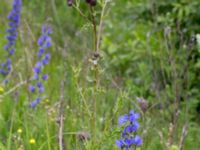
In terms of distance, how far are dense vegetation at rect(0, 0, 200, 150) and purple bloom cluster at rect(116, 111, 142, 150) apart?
0.04 m

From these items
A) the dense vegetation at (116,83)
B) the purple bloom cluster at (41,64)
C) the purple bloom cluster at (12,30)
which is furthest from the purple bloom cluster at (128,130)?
the purple bloom cluster at (12,30)

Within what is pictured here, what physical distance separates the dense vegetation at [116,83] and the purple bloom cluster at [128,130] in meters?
0.04

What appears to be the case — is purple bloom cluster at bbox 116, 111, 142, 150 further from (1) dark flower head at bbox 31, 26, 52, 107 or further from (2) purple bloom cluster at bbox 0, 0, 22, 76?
(2) purple bloom cluster at bbox 0, 0, 22, 76

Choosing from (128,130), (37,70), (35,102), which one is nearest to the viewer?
(128,130)

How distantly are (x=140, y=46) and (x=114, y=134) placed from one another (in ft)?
8.33

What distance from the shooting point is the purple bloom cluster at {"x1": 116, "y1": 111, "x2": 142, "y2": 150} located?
2.28 meters

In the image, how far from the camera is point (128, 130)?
231 centimetres

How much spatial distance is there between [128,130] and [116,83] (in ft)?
5.63

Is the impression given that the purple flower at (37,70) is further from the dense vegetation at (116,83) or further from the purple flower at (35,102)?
the purple flower at (35,102)

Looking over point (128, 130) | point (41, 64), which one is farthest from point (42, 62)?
point (128, 130)

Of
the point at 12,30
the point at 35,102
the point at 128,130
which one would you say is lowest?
the point at 35,102

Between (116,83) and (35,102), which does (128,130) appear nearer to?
(35,102)

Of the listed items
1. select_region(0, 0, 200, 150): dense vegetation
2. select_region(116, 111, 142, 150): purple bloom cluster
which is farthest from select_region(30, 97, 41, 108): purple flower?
select_region(116, 111, 142, 150): purple bloom cluster

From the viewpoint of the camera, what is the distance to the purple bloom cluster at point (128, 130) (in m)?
2.28
